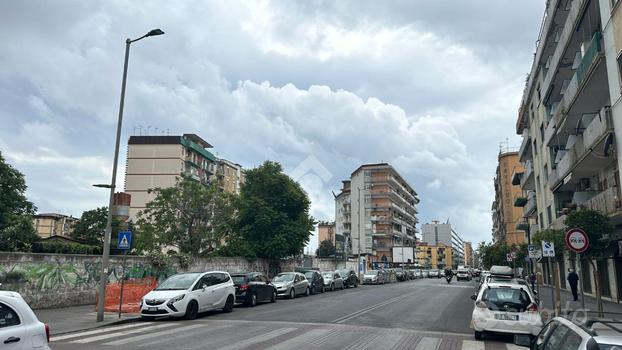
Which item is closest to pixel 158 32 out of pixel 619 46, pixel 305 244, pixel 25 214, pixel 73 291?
pixel 73 291

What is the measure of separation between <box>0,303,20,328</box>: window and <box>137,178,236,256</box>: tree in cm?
3672

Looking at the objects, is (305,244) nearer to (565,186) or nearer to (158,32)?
(565,186)

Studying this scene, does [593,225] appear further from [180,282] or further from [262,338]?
[180,282]

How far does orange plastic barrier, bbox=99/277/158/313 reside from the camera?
18.1 metres

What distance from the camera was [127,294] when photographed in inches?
781

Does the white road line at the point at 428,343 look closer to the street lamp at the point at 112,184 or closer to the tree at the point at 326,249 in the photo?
the street lamp at the point at 112,184

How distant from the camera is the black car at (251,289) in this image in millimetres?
20703

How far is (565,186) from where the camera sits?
32.0 m

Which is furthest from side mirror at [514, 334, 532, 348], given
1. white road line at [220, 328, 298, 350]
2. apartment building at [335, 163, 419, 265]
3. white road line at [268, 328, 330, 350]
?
apartment building at [335, 163, 419, 265]

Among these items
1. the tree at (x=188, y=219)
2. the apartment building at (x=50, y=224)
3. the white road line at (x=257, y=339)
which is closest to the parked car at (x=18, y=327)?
the white road line at (x=257, y=339)

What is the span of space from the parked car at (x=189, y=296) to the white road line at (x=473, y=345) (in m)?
8.57

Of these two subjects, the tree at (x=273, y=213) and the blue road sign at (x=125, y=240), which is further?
the tree at (x=273, y=213)

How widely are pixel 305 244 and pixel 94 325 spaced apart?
26.2 m

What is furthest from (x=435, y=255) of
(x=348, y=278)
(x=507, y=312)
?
(x=507, y=312)
